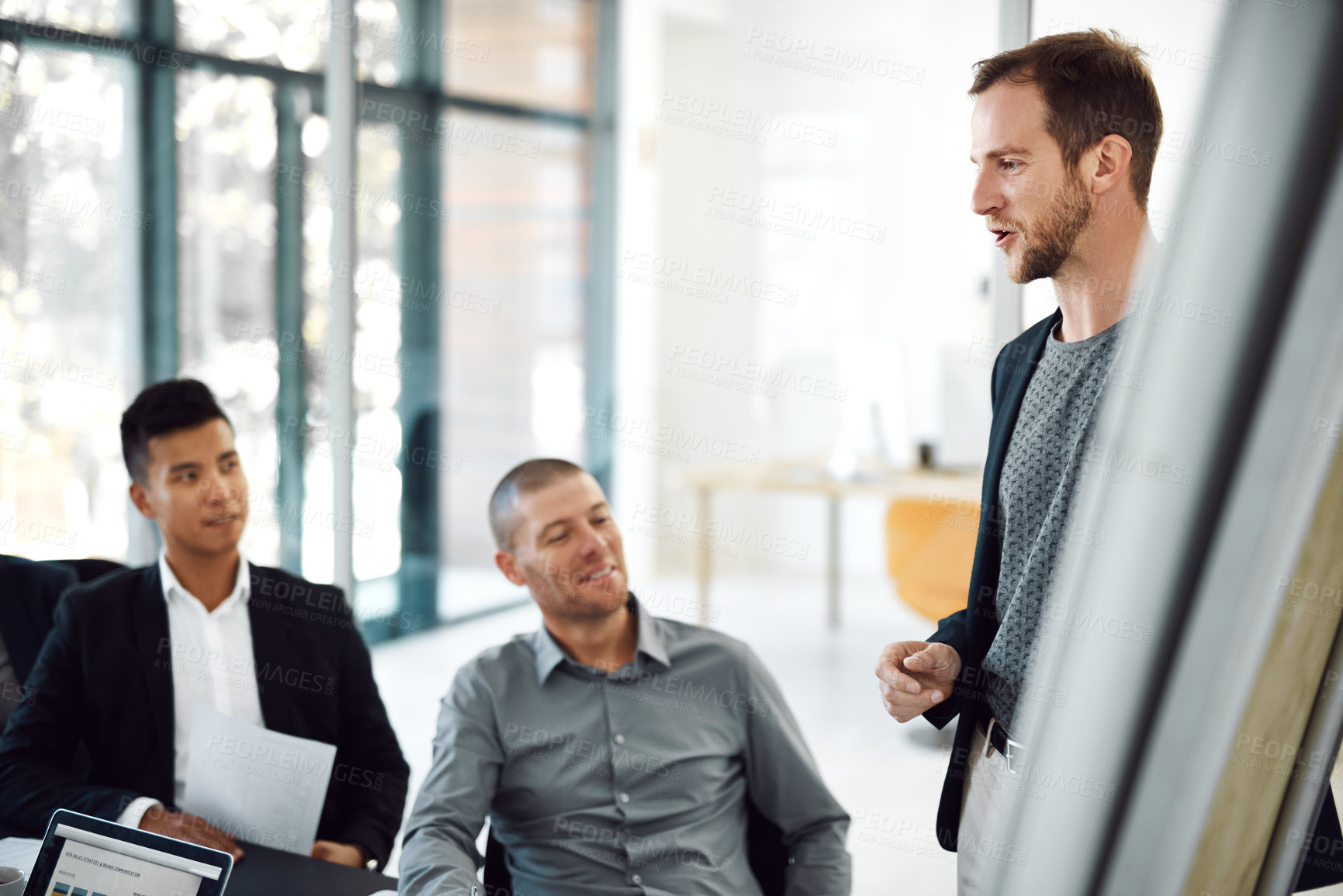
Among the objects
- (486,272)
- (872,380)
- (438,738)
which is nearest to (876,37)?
(872,380)

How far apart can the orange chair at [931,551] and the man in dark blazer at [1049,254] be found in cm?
187

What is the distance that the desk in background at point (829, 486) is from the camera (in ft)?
11.3

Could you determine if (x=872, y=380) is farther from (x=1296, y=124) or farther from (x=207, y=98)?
(x=1296, y=124)

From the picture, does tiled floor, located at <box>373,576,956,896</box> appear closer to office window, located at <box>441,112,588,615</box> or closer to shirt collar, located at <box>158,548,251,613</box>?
office window, located at <box>441,112,588,615</box>

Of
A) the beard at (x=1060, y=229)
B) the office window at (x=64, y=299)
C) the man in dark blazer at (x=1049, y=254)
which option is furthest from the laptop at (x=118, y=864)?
the office window at (x=64, y=299)

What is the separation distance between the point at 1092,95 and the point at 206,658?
1.60 metres

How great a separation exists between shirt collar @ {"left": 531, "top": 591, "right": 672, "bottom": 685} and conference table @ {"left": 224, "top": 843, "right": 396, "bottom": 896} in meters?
0.40

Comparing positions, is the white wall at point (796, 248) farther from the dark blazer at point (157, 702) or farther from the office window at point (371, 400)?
the dark blazer at point (157, 702)

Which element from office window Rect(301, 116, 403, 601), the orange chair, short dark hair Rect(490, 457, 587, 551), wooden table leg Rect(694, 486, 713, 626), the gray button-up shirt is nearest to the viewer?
the gray button-up shirt

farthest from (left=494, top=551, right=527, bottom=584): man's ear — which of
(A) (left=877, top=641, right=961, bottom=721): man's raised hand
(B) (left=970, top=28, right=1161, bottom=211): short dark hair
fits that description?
(B) (left=970, top=28, right=1161, bottom=211): short dark hair

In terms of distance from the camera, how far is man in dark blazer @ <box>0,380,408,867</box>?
1672 mm

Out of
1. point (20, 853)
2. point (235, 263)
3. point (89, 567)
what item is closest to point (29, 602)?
point (89, 567)

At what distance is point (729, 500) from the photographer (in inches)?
165

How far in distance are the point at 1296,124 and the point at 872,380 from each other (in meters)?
3.34
